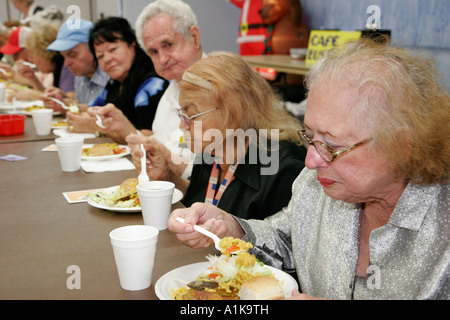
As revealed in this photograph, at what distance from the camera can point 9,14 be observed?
10.0 metres

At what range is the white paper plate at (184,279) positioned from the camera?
1.12 metres

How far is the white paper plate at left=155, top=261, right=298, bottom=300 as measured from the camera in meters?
1.12

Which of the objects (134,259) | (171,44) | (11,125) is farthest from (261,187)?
(11,125)

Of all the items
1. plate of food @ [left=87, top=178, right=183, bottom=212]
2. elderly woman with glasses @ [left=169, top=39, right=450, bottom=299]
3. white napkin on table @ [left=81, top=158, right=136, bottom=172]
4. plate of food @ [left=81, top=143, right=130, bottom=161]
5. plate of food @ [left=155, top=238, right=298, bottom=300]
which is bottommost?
white napkin on table @ [left=81, top=158, right=136, bottom=172]

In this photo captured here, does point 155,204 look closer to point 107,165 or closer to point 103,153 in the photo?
point 107,165

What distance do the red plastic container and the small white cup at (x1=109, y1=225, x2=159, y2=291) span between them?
2313 millimetres

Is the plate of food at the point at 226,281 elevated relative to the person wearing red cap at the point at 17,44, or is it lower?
lower

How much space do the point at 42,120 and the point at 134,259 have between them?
2.31 m

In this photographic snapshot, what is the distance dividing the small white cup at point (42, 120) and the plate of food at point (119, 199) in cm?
150

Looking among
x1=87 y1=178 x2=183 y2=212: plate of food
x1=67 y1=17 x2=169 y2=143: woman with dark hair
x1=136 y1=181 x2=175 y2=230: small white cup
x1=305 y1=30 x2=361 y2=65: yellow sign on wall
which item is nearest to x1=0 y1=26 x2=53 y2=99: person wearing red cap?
x1=67 y1=17 x2=169 y2=143: woman with dark hair

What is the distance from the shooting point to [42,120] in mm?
3137

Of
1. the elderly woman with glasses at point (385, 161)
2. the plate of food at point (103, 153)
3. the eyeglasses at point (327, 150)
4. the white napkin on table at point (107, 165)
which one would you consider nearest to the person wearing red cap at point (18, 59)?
the plate of food at point (103, 153)

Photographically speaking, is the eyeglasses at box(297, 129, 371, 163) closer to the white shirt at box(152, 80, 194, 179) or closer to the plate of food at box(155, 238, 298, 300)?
the plate of food at box(155, 238, 298, 300)

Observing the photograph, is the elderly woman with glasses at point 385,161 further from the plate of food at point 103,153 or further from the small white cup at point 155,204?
the plate of food at point 103,153
